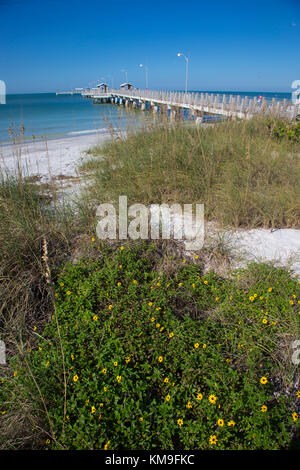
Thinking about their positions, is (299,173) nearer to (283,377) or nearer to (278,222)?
(278,222)

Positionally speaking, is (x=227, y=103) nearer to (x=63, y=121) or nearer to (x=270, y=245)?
(x=270, y=245)

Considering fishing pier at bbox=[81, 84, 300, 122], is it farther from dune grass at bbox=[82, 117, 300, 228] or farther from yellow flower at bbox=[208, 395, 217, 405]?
yellow flower at bbox=[208, 395, 217, 405]

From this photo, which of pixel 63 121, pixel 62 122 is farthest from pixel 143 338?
pixel 63 121

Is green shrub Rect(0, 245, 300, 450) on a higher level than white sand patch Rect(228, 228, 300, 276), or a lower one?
lower

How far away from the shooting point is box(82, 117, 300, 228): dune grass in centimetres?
355

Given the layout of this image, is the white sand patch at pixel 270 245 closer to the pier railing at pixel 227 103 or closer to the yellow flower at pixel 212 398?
the yellow flower at pixel 212 398

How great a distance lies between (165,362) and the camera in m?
1.80

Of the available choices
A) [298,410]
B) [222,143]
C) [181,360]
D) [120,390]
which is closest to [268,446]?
[298,410]

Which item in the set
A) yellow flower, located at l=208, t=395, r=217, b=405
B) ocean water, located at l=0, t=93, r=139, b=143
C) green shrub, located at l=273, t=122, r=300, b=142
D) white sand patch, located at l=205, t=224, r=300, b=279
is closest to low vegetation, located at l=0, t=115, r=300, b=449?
yellow flower, located at l=208, t=395, r=217, b=405

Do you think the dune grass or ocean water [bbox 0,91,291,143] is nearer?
the dune grass

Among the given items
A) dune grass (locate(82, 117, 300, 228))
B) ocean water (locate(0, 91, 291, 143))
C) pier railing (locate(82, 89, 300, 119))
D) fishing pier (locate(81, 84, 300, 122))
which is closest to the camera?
dune grass (locate(82, 117, 300, 228))

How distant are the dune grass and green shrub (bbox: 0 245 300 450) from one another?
127 cm

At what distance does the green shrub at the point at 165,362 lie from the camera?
143 cm

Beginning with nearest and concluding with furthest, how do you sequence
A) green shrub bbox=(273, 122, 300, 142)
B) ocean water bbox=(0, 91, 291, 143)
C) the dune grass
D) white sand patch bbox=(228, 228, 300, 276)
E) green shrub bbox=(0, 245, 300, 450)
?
green shrub bbox=(0, 245, 300, 450)
white sand patch bbox=(228, 228, 300, 276)
the dune grass
ocean water bbox=(0, 91, 291, 143)
green shrub bbox=(273, 122, 300, 142)
